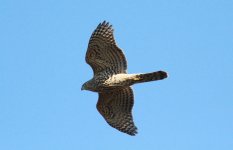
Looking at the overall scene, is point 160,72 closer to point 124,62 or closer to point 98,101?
point 124,62

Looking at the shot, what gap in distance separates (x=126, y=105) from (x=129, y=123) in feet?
1.63

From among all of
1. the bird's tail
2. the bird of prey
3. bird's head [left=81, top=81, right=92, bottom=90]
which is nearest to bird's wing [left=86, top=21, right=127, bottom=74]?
the bird of prey

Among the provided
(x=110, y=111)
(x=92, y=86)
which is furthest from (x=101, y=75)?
(x=110, y=111)

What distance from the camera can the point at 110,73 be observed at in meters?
16.9

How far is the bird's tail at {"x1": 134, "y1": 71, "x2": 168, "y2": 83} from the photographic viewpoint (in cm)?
1600

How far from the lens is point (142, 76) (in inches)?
639

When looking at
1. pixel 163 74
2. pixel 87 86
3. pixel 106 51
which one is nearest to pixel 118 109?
pixel 87 86

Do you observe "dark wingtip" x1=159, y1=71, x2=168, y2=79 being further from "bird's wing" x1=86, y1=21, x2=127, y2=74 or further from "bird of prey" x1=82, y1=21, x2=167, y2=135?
"bird's wing" x1=86, y1=21, x2=127, y2=74

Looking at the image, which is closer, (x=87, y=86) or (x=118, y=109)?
(x=87, y=86)

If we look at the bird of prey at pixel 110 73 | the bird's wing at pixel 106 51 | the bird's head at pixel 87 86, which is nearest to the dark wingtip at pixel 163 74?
the bird of prey at pixel 110 73

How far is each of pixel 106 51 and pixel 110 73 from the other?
575mm

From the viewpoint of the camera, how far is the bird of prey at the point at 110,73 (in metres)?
16.5

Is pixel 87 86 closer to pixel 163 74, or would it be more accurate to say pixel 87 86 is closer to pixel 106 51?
pixel 106 51

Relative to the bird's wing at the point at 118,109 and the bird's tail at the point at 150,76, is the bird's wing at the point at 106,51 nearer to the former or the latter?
the bird's tail at the point at 150,76
